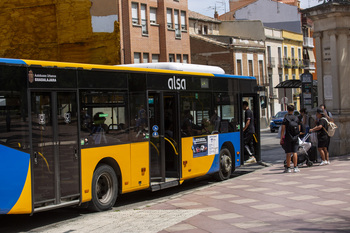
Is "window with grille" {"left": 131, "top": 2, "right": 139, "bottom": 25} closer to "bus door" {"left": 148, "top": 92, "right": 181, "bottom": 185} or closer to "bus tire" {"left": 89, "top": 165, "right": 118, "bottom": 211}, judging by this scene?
"bus door" {"left": 148, "top": 92, "right": 181, "bottom": 185}

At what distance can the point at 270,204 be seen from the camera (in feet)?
37.9

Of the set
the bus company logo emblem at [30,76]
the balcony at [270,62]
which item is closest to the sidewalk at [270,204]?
the bus company logo emblem at [30,76]

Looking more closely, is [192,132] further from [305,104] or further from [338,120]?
[305,104]

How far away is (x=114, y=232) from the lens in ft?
30.9

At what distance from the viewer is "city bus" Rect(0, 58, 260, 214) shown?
9727 millimetres

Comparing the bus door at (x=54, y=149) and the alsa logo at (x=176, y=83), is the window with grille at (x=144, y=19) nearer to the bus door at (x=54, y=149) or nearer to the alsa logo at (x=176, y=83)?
the alsa logo at (x=176, y=83)

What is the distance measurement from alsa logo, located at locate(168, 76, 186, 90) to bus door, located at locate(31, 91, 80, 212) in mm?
3433

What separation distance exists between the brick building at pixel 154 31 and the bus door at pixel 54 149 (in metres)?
34.9

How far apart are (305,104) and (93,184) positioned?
14346 millimetres

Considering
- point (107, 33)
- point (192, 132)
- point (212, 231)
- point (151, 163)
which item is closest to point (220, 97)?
point (192, 132)

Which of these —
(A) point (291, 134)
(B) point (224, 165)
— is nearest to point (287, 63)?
(A) point (291, 134)

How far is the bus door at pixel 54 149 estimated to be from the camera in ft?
32.9

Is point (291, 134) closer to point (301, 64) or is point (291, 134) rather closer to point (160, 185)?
point (160, 185)

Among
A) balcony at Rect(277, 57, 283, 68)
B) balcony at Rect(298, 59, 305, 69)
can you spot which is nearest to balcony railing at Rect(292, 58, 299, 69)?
balcony at Rect(298, 59, 305, 69)
